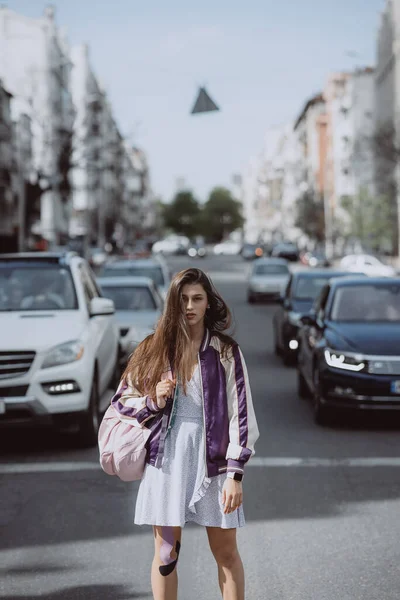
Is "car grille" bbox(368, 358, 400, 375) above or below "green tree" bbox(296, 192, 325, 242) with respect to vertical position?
above

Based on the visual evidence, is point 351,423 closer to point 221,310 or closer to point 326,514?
point 326,514

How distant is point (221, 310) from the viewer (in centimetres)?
457

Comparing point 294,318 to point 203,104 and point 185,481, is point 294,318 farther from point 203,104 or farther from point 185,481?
point 185,481

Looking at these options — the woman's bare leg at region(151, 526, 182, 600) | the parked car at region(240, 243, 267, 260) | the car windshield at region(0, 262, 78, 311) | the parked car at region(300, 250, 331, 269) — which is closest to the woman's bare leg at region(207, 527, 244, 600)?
the woman's bare leg at region(151, 526, 182, 600)

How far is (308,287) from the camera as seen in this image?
19.9m

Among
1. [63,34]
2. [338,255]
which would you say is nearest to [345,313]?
[338,255]

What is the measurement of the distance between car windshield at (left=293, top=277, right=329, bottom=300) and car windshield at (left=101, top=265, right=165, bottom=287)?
20.9 ft

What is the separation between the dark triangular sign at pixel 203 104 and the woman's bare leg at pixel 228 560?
53.8ft

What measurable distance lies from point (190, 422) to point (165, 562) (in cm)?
57

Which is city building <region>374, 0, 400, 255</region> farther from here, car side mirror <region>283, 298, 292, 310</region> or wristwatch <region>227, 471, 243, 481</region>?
wristwatch <region>227, 471, 243, 481</region>

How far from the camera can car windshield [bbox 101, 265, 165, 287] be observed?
26.0m

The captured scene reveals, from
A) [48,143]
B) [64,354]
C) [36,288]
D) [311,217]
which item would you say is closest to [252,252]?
[311,217]

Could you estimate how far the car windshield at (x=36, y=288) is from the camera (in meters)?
11.6

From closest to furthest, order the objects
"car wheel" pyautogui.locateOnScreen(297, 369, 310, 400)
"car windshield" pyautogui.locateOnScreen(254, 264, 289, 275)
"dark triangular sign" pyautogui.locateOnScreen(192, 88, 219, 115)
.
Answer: "car wheel" pyautogui.locateOnScreen(297, 369, 310, 400) < "dark triangular sign" pyautogui.locateOnScreen(192, 88, 219, 115) < "car windshield" pyautogui.locateOnScreen(254, 264, 289, 275)
